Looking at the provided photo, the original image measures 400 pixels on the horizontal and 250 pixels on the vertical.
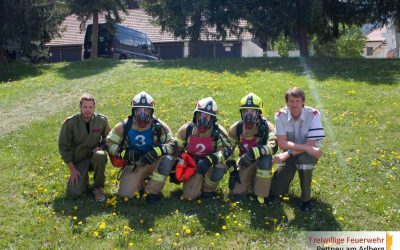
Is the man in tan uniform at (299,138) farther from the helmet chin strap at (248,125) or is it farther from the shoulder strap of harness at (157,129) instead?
the shoulder strap of harness at (157,129)

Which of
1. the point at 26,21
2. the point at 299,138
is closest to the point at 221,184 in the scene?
the point at 299,138

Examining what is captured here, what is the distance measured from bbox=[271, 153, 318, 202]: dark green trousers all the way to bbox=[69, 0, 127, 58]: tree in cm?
1903

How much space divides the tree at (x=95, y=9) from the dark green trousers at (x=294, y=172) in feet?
62.4

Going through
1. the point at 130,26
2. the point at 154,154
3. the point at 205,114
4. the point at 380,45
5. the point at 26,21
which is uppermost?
the point at 380,45

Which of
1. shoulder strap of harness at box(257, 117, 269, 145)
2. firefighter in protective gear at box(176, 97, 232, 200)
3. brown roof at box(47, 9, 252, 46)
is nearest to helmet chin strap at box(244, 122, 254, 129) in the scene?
shoulder strap of harness at box(257, 117, 269, 145)

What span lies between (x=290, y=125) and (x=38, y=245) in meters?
3.54

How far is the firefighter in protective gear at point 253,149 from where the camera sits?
6367 millimetres

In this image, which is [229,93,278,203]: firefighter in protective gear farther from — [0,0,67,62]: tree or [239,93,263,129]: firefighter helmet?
[0,0,67,62]: tree

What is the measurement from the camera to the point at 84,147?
22.9 feet

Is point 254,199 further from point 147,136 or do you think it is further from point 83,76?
point 83,76

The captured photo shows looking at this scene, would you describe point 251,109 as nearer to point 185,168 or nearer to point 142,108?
point 185,168

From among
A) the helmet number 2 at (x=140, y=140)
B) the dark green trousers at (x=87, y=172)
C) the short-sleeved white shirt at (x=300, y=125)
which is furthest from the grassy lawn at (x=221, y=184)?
the short-sleeved white shirt at (x=300, y=125)

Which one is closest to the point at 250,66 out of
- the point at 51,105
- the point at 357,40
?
the point at 51,105

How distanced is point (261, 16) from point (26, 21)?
1142 cm
